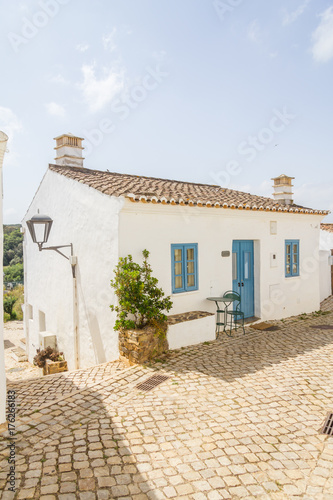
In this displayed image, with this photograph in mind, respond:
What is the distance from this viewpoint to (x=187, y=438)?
4352mm

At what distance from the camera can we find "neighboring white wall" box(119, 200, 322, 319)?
26.0 ft

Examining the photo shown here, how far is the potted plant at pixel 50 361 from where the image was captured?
398 inches

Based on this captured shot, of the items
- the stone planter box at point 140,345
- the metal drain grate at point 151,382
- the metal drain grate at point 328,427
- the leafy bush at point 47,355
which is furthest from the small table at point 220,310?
the leafy bush at point 47,355

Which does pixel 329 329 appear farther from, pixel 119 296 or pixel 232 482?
pixel 232 482

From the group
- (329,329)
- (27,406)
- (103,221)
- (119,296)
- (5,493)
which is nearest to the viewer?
(5,493)

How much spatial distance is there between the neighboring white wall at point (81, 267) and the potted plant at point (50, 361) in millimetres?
245

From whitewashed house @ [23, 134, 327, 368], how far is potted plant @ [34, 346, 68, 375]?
13.1 inches

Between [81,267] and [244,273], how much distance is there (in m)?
4.89

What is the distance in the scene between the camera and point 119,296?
7281mm

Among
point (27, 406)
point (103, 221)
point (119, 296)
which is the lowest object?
point (27, 406)

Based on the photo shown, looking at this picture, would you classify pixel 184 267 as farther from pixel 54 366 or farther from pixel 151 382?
pixel 54 366

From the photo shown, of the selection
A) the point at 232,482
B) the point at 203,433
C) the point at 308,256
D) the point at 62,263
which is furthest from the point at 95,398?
the point at 308,256

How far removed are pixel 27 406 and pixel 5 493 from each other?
220cm

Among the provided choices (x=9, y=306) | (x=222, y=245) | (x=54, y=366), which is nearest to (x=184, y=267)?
(x=222, y=245)
